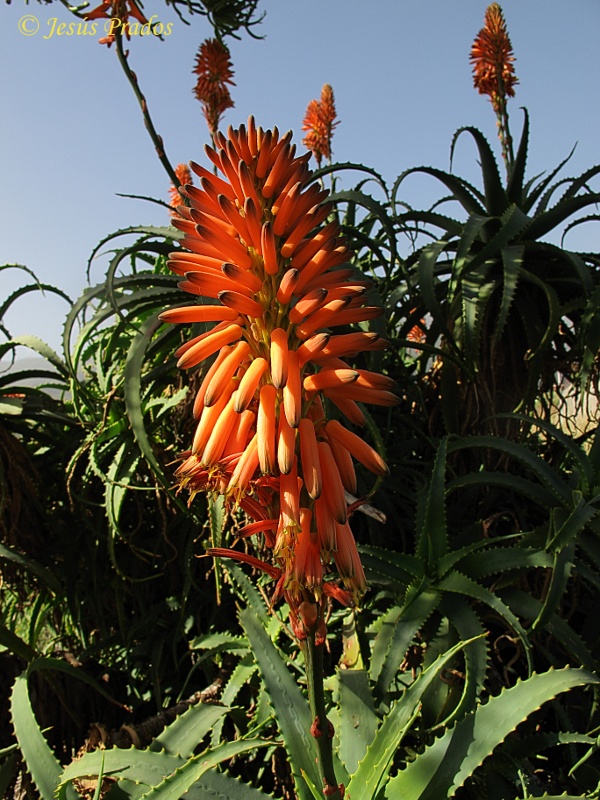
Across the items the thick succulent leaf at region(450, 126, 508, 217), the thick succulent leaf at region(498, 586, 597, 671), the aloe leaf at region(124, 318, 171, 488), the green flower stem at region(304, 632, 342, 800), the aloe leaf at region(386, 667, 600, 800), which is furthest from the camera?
the thick succulent leaf at region(450, 126, 508, 217)

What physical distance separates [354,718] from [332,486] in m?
0.61

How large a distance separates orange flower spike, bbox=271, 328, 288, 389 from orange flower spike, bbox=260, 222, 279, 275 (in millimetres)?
94

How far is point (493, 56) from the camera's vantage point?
3.20 meters

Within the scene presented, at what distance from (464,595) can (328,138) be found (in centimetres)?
325

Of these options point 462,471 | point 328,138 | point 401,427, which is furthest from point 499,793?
point 328,138

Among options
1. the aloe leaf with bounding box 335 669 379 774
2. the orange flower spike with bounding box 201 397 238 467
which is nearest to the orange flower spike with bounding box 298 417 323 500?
the orange flower spike with bounding box 201 397 238 467

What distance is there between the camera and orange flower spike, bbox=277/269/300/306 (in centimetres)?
85

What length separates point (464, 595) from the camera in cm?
144

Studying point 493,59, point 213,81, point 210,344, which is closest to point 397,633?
point 210,344

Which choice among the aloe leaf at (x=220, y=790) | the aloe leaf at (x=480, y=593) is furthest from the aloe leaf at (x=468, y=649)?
the aloe leaf at (x=220, y=790)

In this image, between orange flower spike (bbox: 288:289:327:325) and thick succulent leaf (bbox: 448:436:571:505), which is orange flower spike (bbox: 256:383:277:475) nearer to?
orange flower spike (bbox: 288:289:327:325)

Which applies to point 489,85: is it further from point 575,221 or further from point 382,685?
point 382,685

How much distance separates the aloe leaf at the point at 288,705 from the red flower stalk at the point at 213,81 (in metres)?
2.30

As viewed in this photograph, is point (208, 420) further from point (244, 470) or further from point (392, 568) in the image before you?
point (392, 568)
